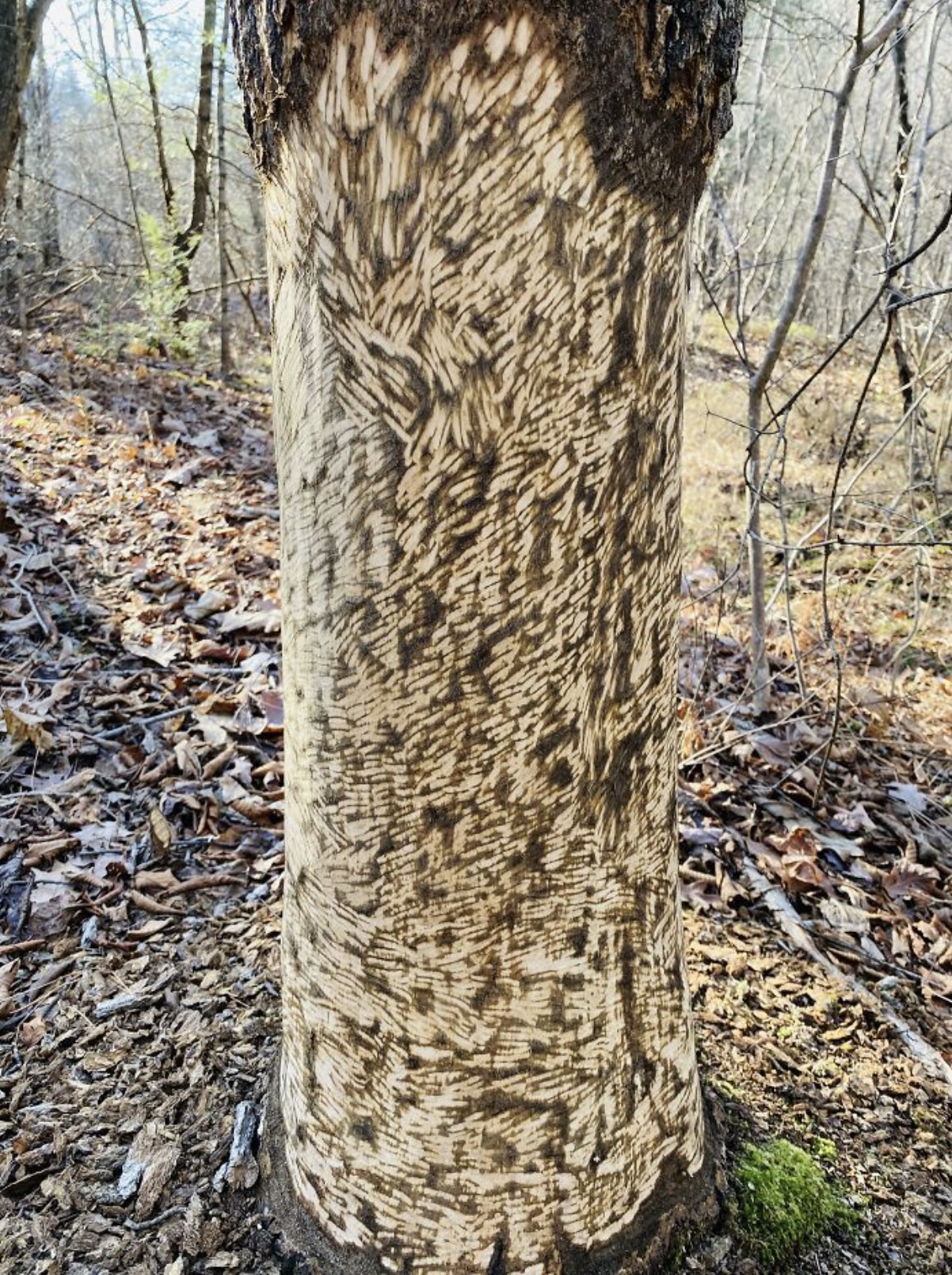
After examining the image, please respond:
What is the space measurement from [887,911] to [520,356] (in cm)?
239

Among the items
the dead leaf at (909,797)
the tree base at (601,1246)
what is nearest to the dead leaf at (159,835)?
the tree base at (601,1246)

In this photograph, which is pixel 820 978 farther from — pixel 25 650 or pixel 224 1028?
pixel 25 650

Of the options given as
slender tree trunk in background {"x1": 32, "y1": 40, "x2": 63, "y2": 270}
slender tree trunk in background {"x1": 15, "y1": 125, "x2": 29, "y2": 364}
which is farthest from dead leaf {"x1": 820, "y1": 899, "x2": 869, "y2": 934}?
slender tree trunk in background {"x1": 32, "y1": 40, "x2": 63, "y2": 270}

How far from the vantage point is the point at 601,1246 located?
4.64 feet

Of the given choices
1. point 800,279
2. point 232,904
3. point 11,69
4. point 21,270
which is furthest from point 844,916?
point 21,270

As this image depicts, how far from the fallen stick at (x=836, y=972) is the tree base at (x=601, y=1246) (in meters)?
0.73

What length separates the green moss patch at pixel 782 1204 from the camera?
1552 millimetres

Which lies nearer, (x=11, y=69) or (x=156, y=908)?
(x=156, y=908)

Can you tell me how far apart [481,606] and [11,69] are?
21.6ft

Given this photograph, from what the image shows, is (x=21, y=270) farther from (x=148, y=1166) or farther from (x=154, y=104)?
(x=148, y=1166)

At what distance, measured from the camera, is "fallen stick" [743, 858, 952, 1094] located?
2059mm

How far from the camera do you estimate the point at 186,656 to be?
12.3 ft

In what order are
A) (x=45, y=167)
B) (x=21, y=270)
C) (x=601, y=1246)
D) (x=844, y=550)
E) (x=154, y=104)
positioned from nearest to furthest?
(x=601, y=1246)
(x=844, y=550)
(x=21, y=270)
(x=154, y=104)
(x=45, y=167)

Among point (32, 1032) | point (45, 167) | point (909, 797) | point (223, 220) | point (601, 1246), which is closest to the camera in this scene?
point (601, 1246)
